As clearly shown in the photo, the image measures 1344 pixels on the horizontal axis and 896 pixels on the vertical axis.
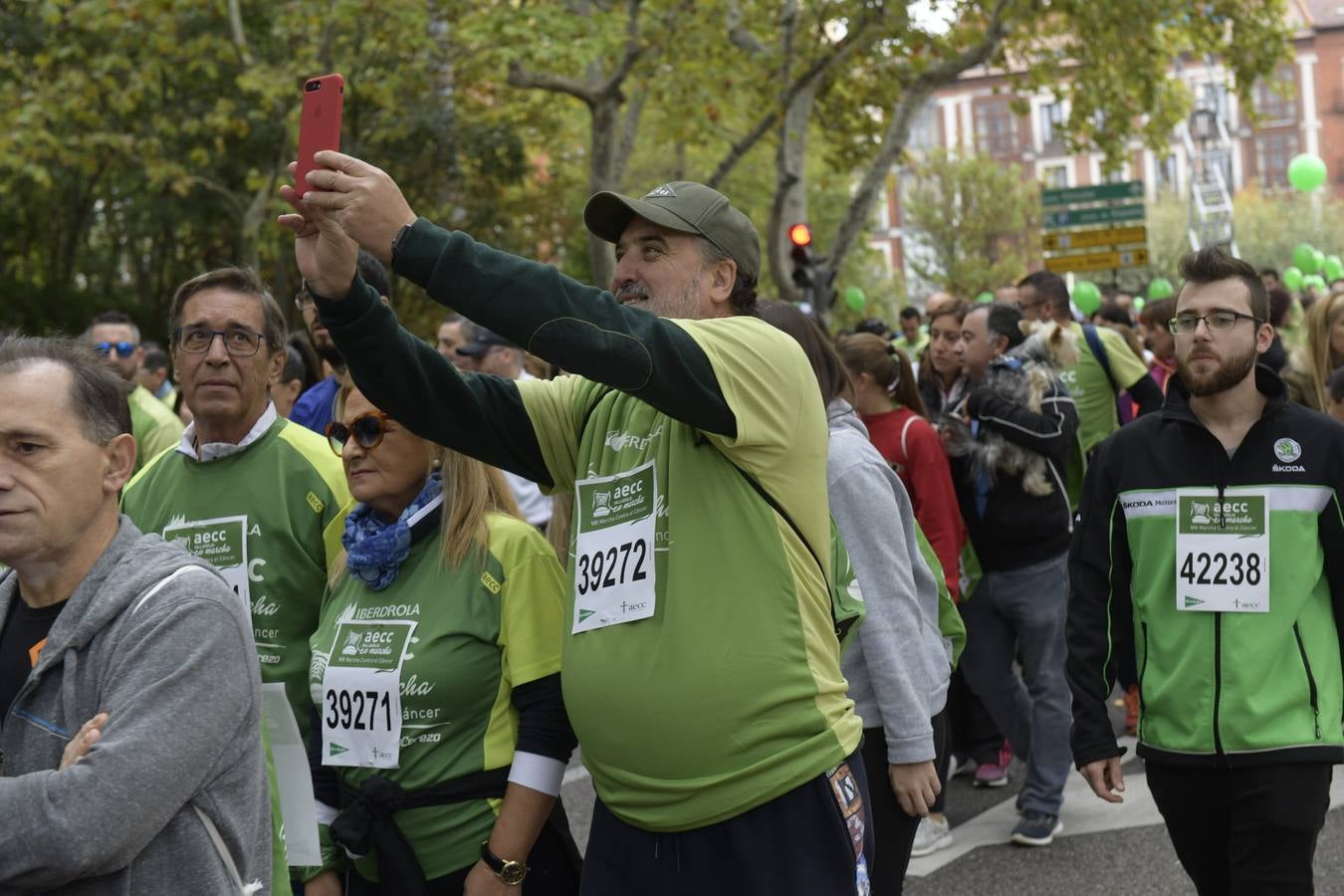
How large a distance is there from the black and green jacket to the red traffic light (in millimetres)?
13014

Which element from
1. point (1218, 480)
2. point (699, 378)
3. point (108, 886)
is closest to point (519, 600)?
point (699, 378)

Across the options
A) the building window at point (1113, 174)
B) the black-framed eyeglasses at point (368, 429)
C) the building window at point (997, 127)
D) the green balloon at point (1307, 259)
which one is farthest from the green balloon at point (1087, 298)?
the building window at point (997, 127)

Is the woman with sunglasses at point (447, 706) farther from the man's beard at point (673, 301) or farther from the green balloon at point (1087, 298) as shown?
the green balloon at point (1087, 298)

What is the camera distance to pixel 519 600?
356 cm

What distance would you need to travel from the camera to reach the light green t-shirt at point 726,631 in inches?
115

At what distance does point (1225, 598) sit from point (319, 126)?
2651 mm

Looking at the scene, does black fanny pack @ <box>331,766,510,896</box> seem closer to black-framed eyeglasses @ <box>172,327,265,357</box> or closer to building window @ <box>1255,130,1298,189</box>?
black-framed eyeglasses @ <box>172,327,265,357</box>

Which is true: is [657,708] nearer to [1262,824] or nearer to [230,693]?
[230,693]

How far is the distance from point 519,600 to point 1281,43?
19.2 metres

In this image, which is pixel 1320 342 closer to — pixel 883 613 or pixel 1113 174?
pixel 883 613

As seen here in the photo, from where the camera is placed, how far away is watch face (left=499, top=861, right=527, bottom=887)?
134 inches

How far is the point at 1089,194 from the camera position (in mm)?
25609

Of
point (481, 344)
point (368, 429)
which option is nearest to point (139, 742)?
point (368, 429)

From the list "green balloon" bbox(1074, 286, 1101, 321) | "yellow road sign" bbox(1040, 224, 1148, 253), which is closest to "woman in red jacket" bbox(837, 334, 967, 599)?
"green balloon" bbox(1074, 286, 1101, 321)
